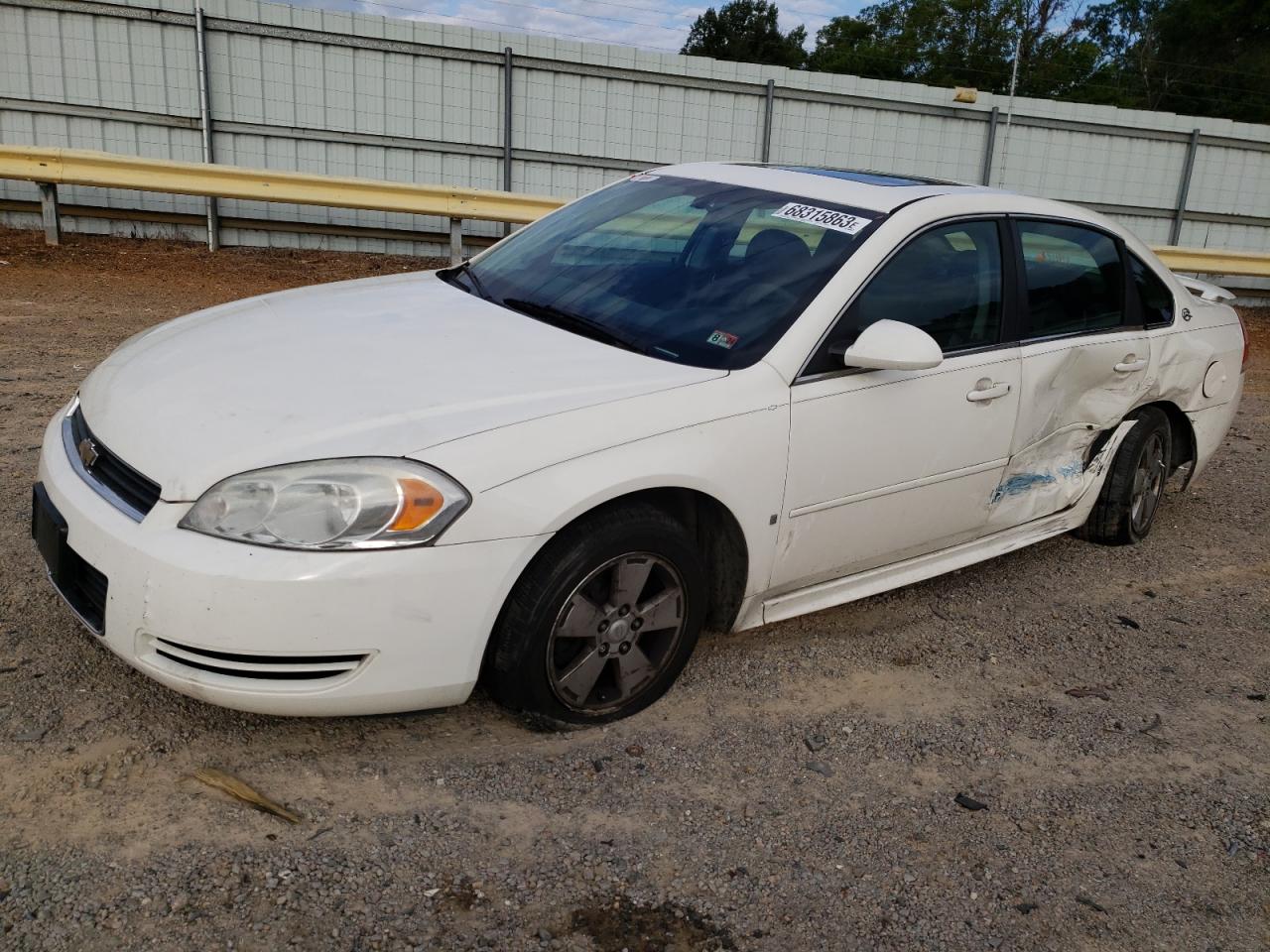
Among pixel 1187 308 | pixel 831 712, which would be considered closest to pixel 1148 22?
pixel 1187 308

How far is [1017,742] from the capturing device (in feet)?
11.4

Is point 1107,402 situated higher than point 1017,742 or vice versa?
point 1107,402

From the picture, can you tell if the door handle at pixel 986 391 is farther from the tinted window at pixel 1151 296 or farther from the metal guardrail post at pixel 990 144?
the metal guardrail post at pixel 990 144

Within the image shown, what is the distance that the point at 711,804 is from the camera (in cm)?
300

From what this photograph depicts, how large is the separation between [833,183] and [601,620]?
1.97 m

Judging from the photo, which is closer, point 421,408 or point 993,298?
point 421,408

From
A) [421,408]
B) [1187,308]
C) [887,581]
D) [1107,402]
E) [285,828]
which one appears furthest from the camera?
[1187,308]

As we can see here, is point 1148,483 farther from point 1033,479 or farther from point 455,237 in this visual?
point 455,237

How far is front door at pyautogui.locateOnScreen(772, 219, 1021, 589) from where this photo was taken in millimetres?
3514

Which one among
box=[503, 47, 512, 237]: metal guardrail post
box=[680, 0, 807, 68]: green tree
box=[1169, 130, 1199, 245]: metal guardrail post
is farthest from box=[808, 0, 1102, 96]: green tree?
box=[503, 47, 512, 237]: metal guardrail post

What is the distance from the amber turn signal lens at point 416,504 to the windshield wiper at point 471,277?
1383 millimetres

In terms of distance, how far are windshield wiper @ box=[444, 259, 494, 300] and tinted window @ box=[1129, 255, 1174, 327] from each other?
8.97ft

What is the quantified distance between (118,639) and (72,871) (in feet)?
1.83

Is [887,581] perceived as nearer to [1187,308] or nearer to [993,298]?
[993,298]
